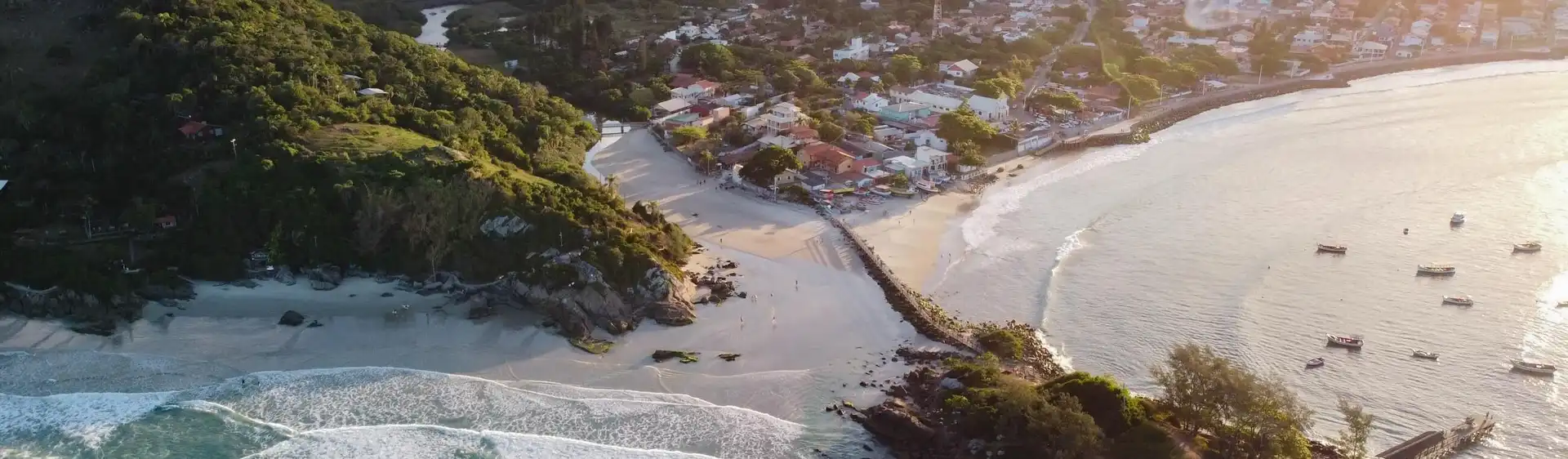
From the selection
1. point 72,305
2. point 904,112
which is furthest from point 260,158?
point 904,112

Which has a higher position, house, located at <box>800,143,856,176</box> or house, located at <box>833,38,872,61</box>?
house, located at <box>833,38,872,61</box>

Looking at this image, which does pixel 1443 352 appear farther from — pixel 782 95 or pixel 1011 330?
pixel 782 95

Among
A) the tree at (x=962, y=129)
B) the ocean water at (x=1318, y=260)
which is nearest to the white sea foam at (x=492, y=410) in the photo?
the ocean water at (x=1318, y=260)

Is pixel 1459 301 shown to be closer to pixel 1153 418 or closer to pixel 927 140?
pixel 1153 418

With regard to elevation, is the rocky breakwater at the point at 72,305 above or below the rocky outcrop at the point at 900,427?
above

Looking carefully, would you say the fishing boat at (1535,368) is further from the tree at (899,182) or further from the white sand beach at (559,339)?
the tree at (899,182)

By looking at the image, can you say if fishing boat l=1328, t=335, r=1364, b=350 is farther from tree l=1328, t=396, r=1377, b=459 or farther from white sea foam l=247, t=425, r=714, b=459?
white sea foam l=247, t=425, r=714, b=459

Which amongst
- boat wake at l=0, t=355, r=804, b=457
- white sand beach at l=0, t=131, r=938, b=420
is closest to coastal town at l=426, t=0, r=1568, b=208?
white sand beach at l=0, t=131, r=938, b=420
